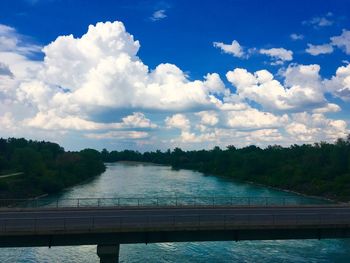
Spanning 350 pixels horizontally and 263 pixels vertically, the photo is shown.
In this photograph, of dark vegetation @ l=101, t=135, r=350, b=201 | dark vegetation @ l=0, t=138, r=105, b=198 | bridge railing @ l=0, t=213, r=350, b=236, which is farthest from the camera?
dark vegetation @ l=101, t=135, r=350, b=201

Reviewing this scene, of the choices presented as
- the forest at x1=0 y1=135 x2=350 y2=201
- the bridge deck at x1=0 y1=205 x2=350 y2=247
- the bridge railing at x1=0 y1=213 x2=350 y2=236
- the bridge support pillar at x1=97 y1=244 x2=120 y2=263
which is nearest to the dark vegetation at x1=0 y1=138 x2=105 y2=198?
the forest at x1=0 y1=135 x2=350 y2=201

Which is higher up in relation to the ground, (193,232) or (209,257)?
(193,232)

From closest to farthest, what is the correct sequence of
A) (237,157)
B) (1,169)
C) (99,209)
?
1. (99,209)
2. (1,169)
3. (237,157)

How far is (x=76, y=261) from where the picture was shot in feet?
135

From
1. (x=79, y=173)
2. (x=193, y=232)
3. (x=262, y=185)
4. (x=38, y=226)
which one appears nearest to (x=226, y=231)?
(x=193, y=232)

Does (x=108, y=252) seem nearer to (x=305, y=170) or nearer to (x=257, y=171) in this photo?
(x=305, y=170)

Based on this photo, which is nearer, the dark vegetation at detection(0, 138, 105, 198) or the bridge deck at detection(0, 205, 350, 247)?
the bridge deck at detection(0, 205, 350, 247)

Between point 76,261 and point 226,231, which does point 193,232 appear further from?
point 76,261

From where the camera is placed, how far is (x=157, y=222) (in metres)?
33.2

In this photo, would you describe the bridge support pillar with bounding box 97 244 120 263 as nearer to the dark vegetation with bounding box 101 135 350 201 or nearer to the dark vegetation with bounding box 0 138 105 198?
the dark vegetation with bounding box 0 138 105 198

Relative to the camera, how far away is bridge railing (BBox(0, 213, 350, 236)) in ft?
102

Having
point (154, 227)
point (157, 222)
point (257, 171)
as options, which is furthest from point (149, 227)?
point (257, 171)

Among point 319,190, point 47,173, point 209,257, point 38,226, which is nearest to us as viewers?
point 38,226

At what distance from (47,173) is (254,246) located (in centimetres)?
8142
